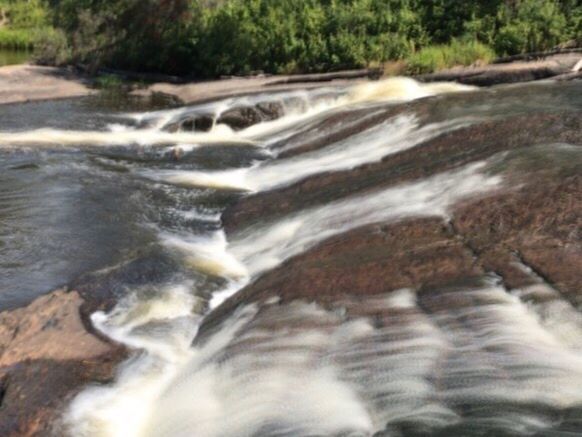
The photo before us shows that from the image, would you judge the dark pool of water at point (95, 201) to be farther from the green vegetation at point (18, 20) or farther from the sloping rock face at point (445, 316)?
the green vegetation at point (18, 20)

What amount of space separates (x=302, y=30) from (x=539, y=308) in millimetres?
18336

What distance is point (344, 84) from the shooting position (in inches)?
721

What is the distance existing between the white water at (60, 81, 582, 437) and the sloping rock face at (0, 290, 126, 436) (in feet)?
0.55

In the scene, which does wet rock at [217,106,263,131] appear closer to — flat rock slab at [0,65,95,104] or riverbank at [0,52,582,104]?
riverbank at [0,52,582,104]

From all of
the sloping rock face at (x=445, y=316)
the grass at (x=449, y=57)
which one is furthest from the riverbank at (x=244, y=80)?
the sloping rock face at (x=445, y=316)

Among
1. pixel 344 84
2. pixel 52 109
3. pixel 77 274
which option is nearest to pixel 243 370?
pixel 77 274

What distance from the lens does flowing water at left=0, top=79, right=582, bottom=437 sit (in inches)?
175

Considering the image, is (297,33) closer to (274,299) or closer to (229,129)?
(229,129)

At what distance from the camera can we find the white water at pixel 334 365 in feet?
14.2

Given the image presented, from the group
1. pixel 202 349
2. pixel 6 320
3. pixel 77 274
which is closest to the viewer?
pixel 202 349

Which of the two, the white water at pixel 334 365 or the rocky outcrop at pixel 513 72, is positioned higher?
the rocky outcrop at pixel 513 72

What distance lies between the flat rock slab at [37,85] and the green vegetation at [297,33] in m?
1.88

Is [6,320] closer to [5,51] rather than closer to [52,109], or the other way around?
[52,109]

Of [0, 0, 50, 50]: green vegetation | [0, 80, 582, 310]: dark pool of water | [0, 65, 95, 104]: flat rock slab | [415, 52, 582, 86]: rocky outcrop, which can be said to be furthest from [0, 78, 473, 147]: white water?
[0, 0, 50, 50]: green vegetation
